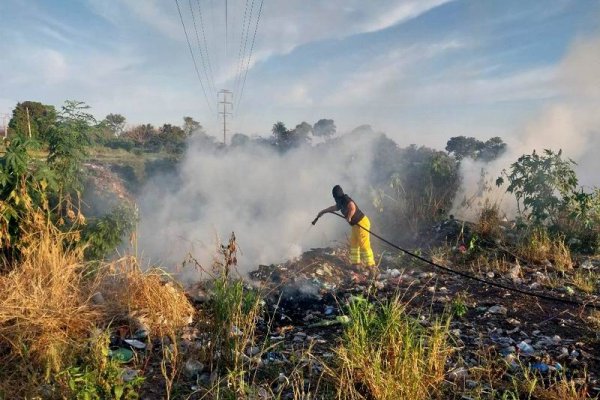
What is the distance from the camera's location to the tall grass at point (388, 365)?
2.40m

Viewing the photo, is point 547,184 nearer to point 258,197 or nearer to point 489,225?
point 489,225

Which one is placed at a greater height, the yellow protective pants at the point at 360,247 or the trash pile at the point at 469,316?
the yellow protective pants at the point at 360,247

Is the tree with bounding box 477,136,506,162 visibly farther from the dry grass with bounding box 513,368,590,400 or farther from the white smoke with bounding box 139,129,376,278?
the dry grass with bounding box 513,368,590,400

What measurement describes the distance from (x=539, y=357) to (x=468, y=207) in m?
6.09

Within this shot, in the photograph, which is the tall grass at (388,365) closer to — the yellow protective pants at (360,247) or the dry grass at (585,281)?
the dry grass at (585,281)

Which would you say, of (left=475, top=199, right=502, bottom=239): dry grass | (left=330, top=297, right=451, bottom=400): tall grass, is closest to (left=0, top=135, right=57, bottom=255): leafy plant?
(left=330, top=297, right=451, bottom=400): tall grass

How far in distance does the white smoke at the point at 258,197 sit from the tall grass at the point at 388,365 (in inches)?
218

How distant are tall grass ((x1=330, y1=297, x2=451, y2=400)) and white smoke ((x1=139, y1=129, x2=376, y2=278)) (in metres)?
5.55

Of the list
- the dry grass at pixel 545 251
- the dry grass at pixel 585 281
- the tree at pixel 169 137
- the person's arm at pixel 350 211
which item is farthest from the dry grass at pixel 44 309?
the tree at pixel 169 137

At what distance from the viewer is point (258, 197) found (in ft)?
37.8

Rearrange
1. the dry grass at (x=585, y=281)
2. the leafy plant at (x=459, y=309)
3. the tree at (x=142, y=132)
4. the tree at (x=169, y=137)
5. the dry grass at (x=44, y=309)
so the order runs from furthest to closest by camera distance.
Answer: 1. the tree at (x=142, y=132)
2. the tree at (x=169, y=137)
3. the dry grass at (x=585, y=281)
4. the leafy plant at (x=459, y=309)
5. the dry grass at (x=44, y=309)

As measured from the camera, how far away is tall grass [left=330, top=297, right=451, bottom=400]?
7.88ft

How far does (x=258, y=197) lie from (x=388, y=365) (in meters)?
9.19

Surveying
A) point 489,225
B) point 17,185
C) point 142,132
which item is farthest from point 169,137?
point 17,185
